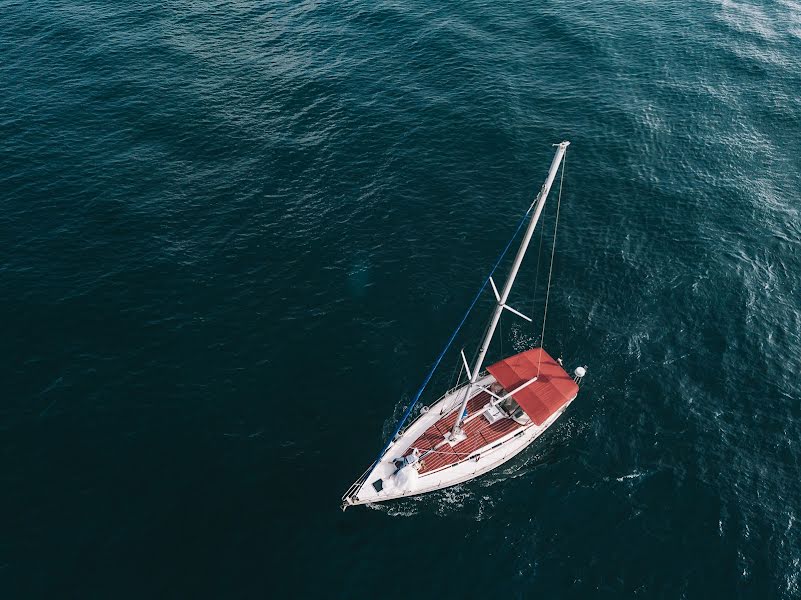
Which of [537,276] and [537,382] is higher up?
[537,276]

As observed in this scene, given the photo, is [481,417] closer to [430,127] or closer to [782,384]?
[782,384]

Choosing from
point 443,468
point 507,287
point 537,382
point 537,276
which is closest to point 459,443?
point 443,468

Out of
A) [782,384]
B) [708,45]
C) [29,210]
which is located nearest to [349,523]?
[782,384]

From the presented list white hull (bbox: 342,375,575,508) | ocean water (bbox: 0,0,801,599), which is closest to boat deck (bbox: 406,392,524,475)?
white hull (bbox: 342,375,575,508)

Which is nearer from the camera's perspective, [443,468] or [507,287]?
[507,287]

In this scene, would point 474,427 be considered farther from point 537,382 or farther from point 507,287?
point 507,287
